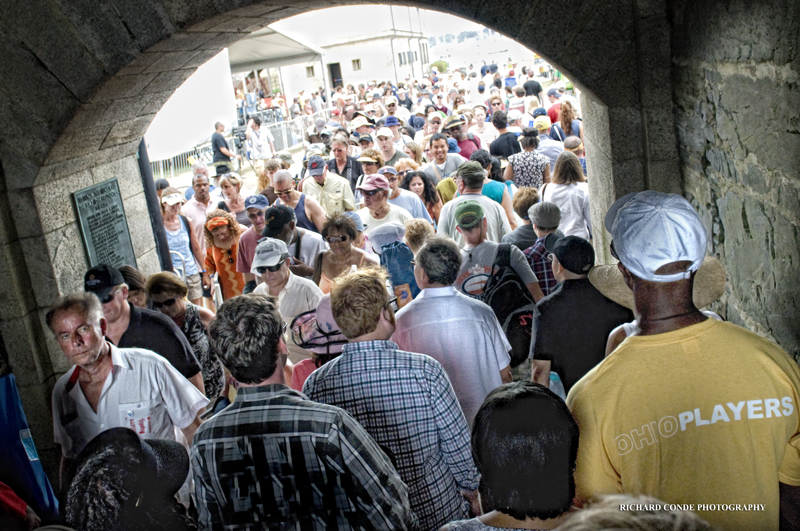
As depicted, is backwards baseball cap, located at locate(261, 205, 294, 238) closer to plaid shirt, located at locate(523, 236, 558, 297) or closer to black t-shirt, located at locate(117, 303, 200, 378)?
black t-shirt, located at locate(117, 303, 200, 378)

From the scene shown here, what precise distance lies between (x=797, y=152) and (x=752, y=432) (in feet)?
3.32

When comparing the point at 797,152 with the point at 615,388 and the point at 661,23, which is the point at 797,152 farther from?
the point at 661,23

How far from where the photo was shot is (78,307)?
9.90ft

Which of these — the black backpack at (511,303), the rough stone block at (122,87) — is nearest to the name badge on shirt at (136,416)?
the black backpack at (511,303)

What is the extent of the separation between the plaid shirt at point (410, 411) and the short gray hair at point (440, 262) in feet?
2.49

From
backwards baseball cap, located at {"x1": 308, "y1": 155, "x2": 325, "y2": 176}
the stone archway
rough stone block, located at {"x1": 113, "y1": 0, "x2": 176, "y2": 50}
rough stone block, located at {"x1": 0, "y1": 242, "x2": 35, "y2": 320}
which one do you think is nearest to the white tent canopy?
backwards baseball cap, located at {"x1": 308, "y1": 155, "x2": 325, "y2": 176}

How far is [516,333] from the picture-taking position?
378cm

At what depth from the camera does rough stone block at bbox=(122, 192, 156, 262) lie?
5223 millimetres

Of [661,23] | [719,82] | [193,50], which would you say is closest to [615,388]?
[719,82]

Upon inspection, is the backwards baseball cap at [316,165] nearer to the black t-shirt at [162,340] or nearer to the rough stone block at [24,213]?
the rough stone block at [24,213]

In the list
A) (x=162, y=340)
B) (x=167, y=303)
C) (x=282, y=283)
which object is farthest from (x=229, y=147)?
(x=162, y=340)

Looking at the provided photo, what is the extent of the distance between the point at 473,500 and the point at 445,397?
1.73 ft

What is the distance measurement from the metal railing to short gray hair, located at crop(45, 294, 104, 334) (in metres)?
12.0

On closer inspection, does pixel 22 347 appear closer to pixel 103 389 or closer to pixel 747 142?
pixel 103 389
